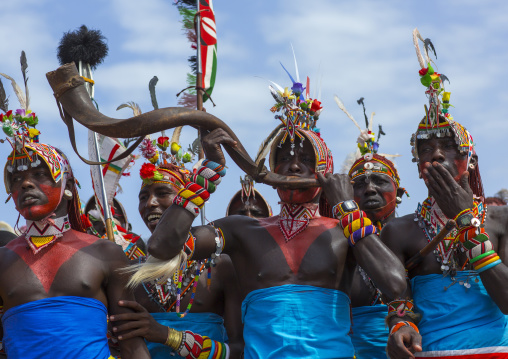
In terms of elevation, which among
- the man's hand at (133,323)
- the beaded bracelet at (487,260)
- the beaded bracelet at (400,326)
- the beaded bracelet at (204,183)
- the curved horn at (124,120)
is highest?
the curved horn at (124,120)

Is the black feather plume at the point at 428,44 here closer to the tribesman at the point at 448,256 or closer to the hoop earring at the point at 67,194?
the tribesman at the point at 448,256

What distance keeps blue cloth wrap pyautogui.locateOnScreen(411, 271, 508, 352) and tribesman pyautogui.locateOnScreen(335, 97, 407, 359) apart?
2.76ft

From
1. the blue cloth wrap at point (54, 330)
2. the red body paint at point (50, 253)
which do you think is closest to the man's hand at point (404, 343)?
the blue cloth wrap at point (54, 330)

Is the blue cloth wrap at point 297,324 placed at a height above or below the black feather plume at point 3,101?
below

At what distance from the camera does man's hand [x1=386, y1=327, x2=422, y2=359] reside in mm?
4559

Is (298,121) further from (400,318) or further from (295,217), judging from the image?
(400,318)

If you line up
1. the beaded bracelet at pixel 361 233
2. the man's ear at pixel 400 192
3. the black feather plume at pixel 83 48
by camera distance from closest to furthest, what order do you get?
the beaded bracelet at pixel 361 233 → the black feather plume at pixel 83 48 → the man's ear at pixel 400 192

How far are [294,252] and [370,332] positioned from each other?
1187 millimetres

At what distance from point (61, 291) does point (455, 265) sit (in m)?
2.48

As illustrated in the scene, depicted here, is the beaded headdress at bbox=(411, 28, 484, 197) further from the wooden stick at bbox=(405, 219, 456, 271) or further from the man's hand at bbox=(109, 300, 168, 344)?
the man's hand at bbox=(109, 300, 168, 344)

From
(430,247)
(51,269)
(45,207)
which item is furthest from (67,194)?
(430,247)

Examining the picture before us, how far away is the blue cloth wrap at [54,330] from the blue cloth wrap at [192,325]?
0.84 metres

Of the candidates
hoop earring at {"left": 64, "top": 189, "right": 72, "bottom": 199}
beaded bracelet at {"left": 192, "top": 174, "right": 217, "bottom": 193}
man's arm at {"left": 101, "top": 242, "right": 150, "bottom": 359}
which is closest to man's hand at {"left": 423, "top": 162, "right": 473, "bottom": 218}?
beaded bracelet at {"left": 192, "top": 174, "right": 217, "bottom": 193}

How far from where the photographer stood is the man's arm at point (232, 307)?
566 centimetres
